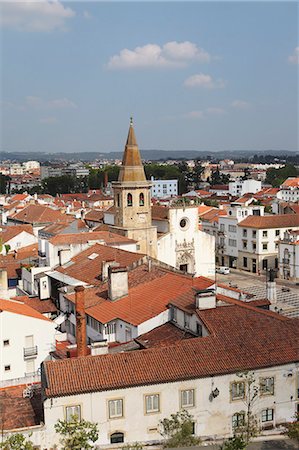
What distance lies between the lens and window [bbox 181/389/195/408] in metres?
16.8

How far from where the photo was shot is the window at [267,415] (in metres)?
17.3

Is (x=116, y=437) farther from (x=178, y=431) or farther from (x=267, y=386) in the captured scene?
(x=267, y=386)

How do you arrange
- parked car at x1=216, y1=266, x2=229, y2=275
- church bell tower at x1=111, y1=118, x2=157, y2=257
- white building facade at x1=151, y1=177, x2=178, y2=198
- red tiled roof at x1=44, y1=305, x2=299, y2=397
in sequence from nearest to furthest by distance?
red tiled roof at x1=44, y1=305, x2=299, y2=397 < church bell tower at x1=111, y1=118, x2=157, y2=257 < parked car at x1=216, y1=266, x2=229, y2=275 < white building facade at x1=151, y1=177, x2=178, y2=198

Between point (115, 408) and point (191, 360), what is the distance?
266 cm

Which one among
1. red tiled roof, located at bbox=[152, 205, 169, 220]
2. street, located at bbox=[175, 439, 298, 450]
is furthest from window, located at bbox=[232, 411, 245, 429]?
red tiled roof, located at bbox=[152, 205, 169, 220]

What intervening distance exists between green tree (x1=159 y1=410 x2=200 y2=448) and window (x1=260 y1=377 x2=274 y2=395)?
241cm

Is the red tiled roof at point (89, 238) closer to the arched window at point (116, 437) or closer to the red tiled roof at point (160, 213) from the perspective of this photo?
the red tiled roof at point (160, 213)

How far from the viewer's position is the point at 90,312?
24453 mm

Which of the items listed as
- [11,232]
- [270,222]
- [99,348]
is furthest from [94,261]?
[270,222]

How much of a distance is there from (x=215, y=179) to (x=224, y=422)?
144m

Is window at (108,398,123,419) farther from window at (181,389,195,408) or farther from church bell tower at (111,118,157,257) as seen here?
church bell tower at (111,118,157,257)

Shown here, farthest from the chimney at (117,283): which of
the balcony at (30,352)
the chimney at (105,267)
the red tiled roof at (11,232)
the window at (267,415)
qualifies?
the red tiled roof at (11,232)

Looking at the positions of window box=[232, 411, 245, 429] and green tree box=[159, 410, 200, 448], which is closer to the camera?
green tree box=[159, 410, 200, 448]

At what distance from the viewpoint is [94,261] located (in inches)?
1281
